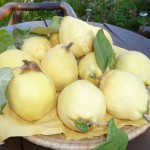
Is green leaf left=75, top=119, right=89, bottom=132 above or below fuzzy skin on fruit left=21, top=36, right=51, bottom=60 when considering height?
below

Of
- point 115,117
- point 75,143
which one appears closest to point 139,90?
point 115,117

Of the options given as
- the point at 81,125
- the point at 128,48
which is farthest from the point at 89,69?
the point at 128,48

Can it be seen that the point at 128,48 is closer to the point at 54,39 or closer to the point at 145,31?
the point at 145,31

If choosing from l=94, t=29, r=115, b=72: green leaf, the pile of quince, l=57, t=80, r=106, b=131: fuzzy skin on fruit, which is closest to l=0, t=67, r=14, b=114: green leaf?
the pile of quince

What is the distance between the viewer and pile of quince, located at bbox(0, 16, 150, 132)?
2.15ft

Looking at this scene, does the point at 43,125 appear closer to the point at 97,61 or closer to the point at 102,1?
the point at 97,61

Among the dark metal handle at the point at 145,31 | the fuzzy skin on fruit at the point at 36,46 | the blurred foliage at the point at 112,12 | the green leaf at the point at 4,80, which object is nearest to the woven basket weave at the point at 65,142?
the green leaf at the point at 4,80

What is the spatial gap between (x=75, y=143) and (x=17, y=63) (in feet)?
0.77

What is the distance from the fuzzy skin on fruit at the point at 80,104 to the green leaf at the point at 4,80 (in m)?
0.12

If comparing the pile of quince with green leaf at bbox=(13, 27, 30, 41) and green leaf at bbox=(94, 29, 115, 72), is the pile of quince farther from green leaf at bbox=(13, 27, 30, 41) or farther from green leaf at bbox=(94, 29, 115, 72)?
green leaf at bbox=(13, 27, 30, 41)

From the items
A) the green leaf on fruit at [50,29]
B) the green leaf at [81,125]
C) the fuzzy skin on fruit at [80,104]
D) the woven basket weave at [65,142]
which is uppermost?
the green leaf on fruit at [50,29]

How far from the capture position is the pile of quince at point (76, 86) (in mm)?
654

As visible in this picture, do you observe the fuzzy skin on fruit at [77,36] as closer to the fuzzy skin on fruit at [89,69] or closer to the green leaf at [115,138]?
the fuzzy skin on fruit at [89,69]

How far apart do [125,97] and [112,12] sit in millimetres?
2589
